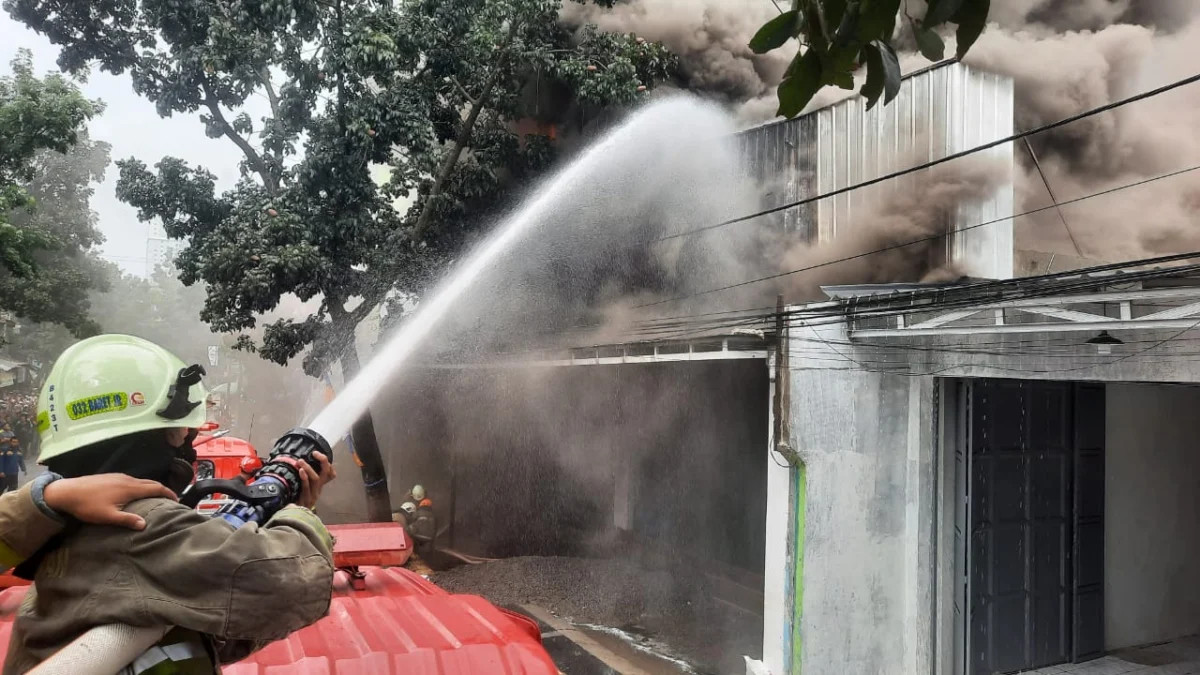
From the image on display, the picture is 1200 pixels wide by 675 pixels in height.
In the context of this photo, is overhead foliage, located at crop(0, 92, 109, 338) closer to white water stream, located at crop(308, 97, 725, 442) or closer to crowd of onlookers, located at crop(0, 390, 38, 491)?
crowd of onlookers, located at crop(0, 390, 38, 491)

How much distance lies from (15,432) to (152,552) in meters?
28.3

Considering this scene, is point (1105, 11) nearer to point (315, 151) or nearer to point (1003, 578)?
point (1003, 578)

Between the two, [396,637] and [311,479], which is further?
[396,637]

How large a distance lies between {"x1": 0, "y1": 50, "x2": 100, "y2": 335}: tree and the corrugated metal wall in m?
12.0

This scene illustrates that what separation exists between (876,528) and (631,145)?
701 cm

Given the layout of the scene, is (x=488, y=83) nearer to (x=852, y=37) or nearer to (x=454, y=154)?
(x=454, y=154)

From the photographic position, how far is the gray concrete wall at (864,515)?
6887 mm

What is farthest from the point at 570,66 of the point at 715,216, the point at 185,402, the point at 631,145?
the point at 185,402

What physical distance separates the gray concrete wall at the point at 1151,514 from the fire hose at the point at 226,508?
9.01 m

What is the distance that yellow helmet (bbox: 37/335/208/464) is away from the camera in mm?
1658

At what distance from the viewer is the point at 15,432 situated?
77.9ft

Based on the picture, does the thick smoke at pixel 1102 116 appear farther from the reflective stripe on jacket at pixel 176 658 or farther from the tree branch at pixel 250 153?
the reflective stripe on jacket at pixel 176 658

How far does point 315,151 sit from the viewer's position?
1078 cm

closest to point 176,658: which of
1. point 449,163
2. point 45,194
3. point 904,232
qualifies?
point 904,232
